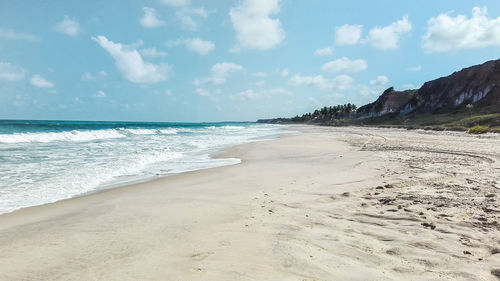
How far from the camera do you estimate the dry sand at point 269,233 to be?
3578 millimetres

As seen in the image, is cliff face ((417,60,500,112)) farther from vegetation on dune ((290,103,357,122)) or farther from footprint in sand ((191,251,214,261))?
footprint in sand ((191,251,214,261))

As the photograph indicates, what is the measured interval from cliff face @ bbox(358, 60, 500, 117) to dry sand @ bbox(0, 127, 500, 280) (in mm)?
89898

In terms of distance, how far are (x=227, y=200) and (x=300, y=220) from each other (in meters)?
2.35

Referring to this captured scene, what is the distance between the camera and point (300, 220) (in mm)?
5418

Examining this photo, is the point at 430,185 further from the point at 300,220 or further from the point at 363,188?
the point at 300,220

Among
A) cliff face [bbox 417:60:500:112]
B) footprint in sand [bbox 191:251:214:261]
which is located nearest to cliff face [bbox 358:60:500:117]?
cliff face [bbox 417:60:500:112]

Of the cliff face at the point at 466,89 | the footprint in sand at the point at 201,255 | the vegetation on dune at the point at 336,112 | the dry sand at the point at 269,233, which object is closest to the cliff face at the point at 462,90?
the cliff face at the point at 466,89

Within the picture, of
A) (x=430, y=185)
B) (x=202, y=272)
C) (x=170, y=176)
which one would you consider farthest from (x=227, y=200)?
(x=430, y=185)

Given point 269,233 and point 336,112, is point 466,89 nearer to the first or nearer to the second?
point 336,112

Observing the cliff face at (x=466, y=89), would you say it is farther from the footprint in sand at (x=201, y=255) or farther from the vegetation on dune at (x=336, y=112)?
the footprint in sand at (x=201, y=255)

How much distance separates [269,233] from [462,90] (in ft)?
356

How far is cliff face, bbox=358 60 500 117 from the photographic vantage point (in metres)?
79.6

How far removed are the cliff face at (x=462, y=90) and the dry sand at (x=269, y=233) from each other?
295 feet

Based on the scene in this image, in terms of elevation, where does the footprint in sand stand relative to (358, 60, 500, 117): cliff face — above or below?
below
